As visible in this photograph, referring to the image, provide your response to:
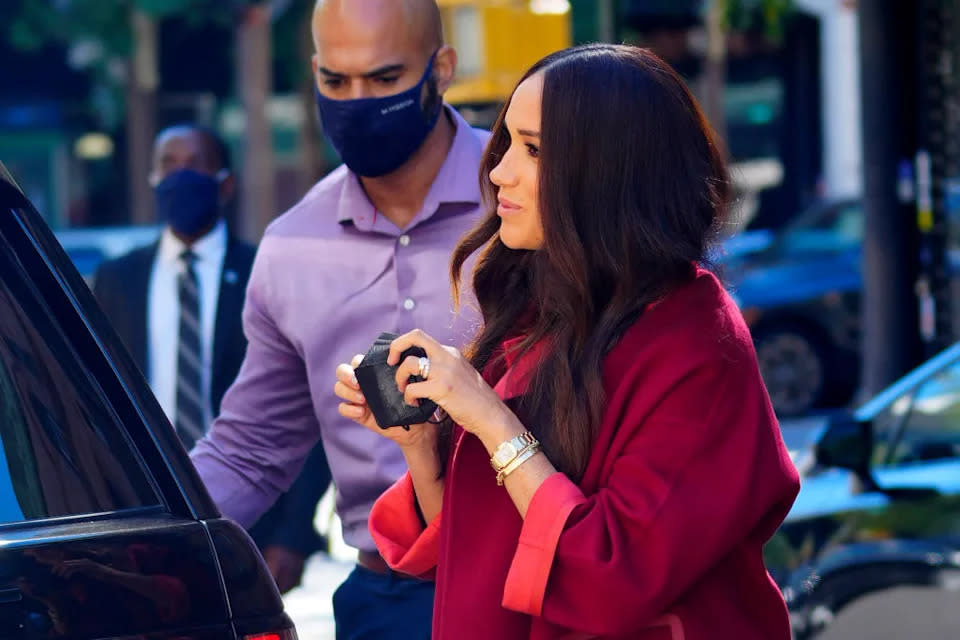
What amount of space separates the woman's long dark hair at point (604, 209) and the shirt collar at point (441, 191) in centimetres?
108

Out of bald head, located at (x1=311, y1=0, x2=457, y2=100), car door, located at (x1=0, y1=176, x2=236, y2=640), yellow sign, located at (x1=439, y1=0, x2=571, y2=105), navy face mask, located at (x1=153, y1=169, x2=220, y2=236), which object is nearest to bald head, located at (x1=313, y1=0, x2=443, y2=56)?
bald head, located at (x1=311, y1=0, x2=457, y2=100)

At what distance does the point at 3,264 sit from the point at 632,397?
0.88 m

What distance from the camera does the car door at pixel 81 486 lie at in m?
2.11

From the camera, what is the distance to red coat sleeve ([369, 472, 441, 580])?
8.70 feet

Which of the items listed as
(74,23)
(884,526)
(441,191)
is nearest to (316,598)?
(441,191)

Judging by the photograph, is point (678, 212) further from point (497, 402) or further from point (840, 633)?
point (840, 633)

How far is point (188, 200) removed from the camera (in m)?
5.92

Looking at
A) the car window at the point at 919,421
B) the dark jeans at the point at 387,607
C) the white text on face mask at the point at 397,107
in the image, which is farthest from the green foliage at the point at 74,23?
the dark jeans at the point at 387,607

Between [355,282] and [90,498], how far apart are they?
1.33 meters

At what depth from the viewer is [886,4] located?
9.00 meters

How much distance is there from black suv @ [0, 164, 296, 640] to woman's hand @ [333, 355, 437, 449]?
1.11 feet

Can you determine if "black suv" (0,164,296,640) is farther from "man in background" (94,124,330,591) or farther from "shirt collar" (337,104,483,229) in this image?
"man in background" (94,124,330,591)

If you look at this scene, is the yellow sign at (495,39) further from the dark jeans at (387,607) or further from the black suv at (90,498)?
the black suv at (90,498)

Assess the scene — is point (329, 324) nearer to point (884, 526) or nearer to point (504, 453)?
point (504, 453)
